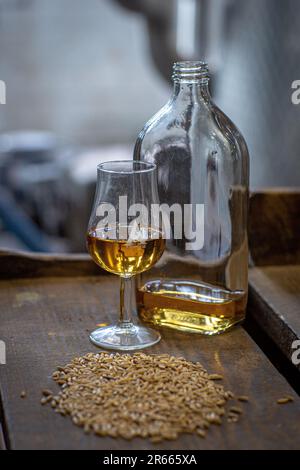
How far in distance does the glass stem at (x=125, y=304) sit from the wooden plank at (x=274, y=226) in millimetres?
349

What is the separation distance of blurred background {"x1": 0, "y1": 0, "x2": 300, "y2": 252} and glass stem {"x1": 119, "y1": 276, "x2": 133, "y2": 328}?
1.21 meters

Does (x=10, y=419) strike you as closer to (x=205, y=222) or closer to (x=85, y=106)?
(x=205, y=222)

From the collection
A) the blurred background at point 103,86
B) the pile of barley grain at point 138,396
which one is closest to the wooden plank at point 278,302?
the pile of barley grain at point 138,396

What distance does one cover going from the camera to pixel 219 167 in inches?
46.1

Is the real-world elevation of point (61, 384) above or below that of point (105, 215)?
below

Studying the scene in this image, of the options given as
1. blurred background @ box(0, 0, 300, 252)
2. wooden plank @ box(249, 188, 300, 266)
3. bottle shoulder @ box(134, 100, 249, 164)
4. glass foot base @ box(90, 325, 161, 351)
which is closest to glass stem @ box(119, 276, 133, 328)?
glass foot base @ box(90, 325, 161, 351)

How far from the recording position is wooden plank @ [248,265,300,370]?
3.72 feet

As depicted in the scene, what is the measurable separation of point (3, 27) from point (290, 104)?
162 inches

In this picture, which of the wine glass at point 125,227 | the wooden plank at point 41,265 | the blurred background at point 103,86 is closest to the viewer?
the wine glass at point 125,227

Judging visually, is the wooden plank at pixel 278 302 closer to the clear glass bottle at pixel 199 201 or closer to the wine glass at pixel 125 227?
the clear glass bottle at pixel 199 201

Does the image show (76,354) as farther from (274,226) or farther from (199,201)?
(274,226)

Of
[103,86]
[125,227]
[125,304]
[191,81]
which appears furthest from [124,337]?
[103,86]

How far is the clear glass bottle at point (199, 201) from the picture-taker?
116 centimetres

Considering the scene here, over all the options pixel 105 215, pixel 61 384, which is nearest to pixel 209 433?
pixel 61 384
